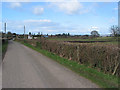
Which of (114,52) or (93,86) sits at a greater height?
(114,52)

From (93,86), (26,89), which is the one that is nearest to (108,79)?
(93,86)

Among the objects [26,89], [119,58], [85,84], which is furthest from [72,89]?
[119,58]

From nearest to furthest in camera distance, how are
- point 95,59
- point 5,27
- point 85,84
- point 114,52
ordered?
point 85,84 → point 114,52 → point 95,59 → point 5,27

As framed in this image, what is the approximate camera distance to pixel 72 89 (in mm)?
5293

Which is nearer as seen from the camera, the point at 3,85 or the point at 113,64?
the point at 3,85

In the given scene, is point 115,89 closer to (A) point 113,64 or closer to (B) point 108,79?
(B) point 108,79

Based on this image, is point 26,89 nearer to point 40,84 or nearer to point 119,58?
point 40,84

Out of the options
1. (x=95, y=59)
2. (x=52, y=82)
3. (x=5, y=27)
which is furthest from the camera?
(x=5, y=27)

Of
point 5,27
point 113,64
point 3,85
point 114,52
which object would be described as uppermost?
point 5,27

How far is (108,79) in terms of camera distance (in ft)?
21.3

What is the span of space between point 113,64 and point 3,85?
470cm

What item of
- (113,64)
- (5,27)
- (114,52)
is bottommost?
(113,64)

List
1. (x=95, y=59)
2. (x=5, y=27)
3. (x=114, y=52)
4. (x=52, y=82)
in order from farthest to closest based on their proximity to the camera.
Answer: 1. (x=5, y=27)
2. (x=95, y=59)
3. (x=114, y=52)
4. (x=52, y=82)

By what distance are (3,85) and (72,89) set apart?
266 cm
